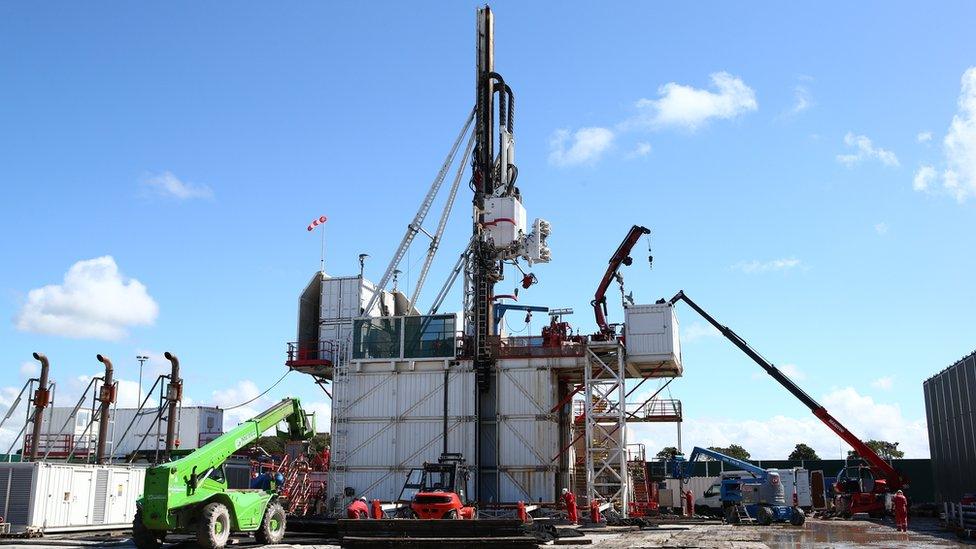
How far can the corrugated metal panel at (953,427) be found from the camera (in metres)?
40.8

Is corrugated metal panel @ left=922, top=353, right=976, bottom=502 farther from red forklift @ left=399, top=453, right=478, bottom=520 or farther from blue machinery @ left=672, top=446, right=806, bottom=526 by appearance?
red forklift @ left=399, top=453, right=478, bottom=520

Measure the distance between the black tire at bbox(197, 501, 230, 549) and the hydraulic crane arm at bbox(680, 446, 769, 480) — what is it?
2716 centimetres

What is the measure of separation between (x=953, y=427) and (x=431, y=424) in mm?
27710

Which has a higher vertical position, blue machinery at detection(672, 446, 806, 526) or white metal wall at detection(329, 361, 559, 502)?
white metal wall at detection(329, 361, 559, 502)

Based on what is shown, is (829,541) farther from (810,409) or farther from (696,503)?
(696,503)

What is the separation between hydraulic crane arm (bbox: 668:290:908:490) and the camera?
42166mm

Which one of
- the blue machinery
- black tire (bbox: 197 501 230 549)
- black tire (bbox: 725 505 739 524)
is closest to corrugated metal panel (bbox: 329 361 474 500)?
black tire (bbox: 725 505 739 524)

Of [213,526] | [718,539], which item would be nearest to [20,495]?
[213,526]

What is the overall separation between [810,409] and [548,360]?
1437 cm

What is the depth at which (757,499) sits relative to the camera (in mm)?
40469

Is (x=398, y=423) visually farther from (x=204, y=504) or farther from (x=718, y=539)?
(x=718, y=539)

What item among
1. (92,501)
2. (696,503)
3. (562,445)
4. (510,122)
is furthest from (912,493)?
(92,501)

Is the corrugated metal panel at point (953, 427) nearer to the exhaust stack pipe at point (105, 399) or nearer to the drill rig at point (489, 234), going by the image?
the drill rig at point (489, 234)

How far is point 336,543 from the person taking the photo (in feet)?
86.8
